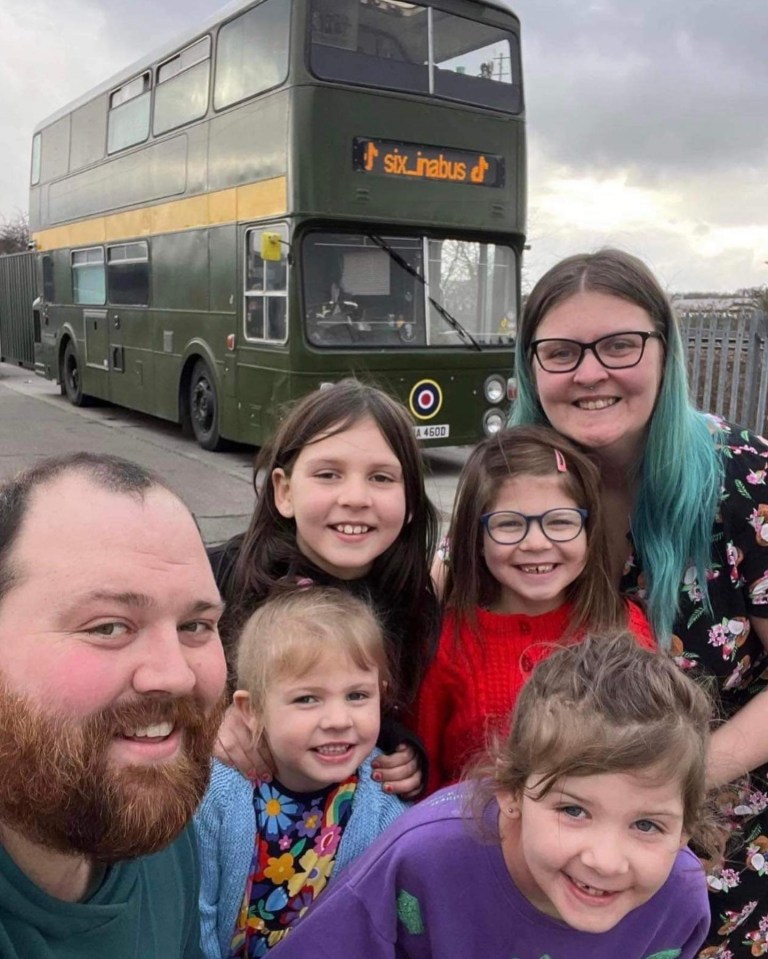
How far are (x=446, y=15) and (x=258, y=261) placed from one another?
287 cm

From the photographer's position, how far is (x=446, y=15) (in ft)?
26.7

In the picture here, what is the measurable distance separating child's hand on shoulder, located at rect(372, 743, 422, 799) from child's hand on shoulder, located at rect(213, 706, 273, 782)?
0.23 meters

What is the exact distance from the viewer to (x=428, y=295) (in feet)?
27.5

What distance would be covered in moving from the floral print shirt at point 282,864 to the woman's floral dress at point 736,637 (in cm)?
85

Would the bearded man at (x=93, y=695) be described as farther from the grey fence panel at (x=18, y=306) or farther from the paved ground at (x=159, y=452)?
the grey fence panel at (x=18, y=306)

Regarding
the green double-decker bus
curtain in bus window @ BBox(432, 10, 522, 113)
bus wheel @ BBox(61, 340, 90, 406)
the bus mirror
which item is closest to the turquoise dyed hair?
the green double-decker bus

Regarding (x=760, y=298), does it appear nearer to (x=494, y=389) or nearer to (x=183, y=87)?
(x=494, y=389)

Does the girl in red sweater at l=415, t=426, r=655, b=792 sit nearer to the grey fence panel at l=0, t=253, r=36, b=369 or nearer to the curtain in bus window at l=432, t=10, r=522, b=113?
the curtain in bus window at l=432, t=10, r=522, b=113

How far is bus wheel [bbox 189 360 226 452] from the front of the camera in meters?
9.90

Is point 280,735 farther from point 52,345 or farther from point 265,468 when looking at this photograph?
point 52,345

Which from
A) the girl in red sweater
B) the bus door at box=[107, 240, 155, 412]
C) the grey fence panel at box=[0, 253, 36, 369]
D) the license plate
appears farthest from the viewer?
the grey fence panel at box=[0, 253, 36, 369]

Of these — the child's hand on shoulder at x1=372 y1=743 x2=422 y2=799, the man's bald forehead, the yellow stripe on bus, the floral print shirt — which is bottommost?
the floral print shirt

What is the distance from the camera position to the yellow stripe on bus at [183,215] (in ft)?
26.8

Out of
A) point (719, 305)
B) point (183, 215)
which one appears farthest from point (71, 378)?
point (719, 305)
